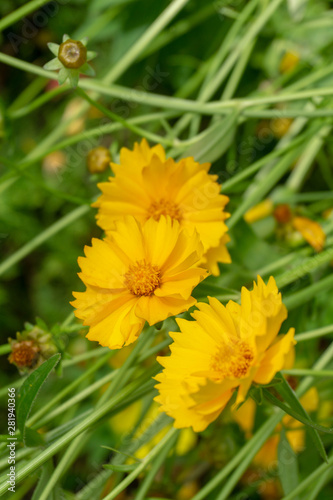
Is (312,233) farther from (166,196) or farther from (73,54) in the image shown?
(73,54)

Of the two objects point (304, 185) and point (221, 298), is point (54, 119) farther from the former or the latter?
point (221, 298)

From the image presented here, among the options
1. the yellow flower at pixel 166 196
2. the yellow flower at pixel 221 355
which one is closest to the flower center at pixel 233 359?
the yellow flower at pixel 221 355

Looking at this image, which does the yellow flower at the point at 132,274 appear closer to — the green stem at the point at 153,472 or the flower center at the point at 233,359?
the flower center at the point at 233,359

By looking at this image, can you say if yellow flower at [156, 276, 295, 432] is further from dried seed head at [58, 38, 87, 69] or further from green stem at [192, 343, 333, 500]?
dried seed head at [58, 38, 87, 69]

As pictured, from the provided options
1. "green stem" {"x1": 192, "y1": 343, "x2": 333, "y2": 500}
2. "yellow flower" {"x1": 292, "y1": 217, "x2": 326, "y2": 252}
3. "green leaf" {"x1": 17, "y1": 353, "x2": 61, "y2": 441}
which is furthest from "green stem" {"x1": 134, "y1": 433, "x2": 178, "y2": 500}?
"yellow flower" {"x1": 292, "y1": 217, "x2": 326, "y2": 252}

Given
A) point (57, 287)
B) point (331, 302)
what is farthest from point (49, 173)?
point (331, 302)

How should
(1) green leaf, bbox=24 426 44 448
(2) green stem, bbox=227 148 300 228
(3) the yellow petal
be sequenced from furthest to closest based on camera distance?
(2) green stem, bbox=227 148 300 228, (1) green leaf, bbox=24 426 44 448, (3) the yellow petal

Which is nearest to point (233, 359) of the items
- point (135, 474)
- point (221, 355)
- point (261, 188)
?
point (221, 355)
